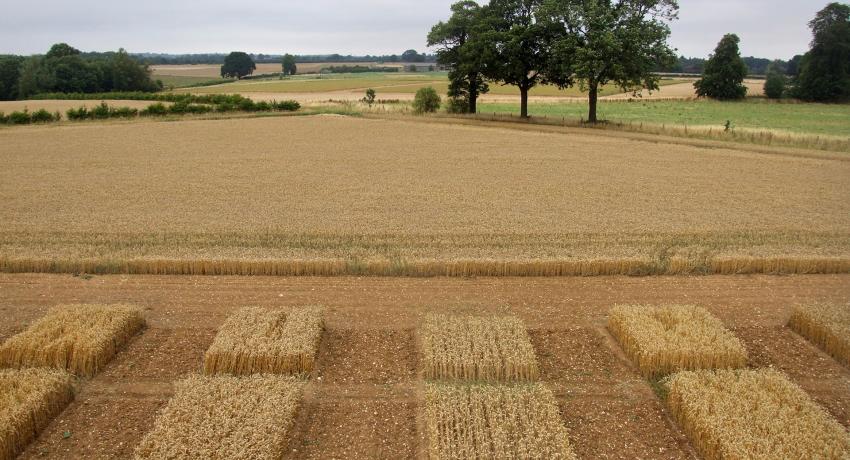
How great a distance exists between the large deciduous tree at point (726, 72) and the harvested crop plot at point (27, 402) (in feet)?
285

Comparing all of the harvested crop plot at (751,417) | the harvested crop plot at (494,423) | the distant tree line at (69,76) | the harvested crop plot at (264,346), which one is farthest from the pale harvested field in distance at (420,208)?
the distant tree line at (69,76)

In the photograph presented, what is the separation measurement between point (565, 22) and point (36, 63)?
7591 centimetres

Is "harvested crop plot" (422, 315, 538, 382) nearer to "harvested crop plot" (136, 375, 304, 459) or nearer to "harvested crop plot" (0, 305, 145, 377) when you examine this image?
"harvested crop plot" (136, 375, 304, 459)

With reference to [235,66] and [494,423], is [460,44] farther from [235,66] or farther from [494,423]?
[235,66]

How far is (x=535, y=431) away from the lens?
8.96 metres

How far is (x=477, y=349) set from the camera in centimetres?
1140

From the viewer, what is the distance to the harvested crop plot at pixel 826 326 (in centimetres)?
1197

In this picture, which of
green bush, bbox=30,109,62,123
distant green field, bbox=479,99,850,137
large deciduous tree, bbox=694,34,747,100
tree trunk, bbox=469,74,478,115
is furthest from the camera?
large deciduous tree, bbox=694,34,747,100

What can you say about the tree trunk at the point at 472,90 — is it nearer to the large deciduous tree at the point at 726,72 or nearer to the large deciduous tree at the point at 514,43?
the large deciduous tree at the point at 514,43

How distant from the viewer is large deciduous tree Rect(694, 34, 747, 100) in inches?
3164

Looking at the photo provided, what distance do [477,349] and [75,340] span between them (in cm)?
772

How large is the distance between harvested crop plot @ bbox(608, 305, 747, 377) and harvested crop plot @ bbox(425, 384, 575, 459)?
2.74 metres

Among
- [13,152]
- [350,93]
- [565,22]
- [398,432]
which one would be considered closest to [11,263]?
[398,432]

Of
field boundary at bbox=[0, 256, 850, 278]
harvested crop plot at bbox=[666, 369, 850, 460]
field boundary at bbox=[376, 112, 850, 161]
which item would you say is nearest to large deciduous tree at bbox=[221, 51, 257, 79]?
field boundary at bbox=[376, 112, 850, 161]
